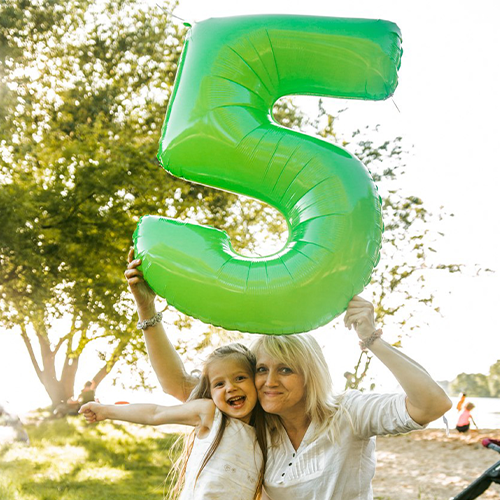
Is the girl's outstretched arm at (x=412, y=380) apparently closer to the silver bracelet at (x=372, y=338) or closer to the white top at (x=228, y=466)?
the silver bracelet at (x=372, y=338)

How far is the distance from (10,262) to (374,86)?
21.6 ft

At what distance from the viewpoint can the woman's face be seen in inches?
76.6

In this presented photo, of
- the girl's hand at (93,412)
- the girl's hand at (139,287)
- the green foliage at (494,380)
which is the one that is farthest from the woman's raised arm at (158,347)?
the green foliage at (494,380)

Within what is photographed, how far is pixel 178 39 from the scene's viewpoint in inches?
352

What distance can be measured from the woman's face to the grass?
4120mm

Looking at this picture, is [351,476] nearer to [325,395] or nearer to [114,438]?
[325,395]

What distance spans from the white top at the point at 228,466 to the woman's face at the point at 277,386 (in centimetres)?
12

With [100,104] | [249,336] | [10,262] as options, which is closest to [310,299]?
[249,336]

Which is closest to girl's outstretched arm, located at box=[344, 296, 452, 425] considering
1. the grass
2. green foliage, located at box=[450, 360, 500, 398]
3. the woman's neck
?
the woman's neck

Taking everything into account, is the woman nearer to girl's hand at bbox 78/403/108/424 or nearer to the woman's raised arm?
the woman's raised arm

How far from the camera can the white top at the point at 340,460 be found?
6.15ft

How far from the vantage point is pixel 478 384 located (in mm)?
9500

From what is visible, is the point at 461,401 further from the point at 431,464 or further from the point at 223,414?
the point at 223,414

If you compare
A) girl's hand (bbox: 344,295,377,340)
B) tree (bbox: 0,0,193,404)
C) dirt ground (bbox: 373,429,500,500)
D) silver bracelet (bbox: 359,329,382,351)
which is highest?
tree (bbox: 0,0,193,404)
